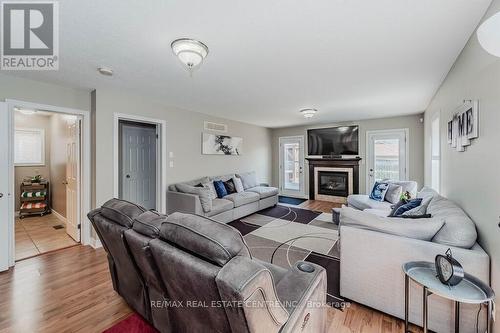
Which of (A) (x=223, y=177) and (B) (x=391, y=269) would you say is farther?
(A) (x=223, y=177)

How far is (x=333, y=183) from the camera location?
636cm

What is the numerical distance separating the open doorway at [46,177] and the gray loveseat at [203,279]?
249 cm

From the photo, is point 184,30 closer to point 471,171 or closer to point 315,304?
point 315,304

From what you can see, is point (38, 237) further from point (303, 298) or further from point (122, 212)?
point (303, 298)

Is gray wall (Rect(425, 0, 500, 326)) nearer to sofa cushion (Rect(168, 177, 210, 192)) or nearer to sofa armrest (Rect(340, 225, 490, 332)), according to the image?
sofa armrest (Rect(340, 225, 490, 332))

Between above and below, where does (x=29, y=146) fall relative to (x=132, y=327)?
above

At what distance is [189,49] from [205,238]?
1.69 m

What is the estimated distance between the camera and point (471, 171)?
69.8 inches

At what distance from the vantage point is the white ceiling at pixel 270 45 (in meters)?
1.50

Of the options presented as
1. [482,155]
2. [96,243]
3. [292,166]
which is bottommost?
[96,243]

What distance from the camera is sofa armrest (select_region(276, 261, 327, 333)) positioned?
1.04 metres

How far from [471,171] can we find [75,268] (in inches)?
166

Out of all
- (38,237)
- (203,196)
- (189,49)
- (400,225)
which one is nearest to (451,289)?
(400,225)

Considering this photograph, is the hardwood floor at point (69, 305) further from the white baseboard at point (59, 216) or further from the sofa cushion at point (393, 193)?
the sofa cushion at point (393, 193)
